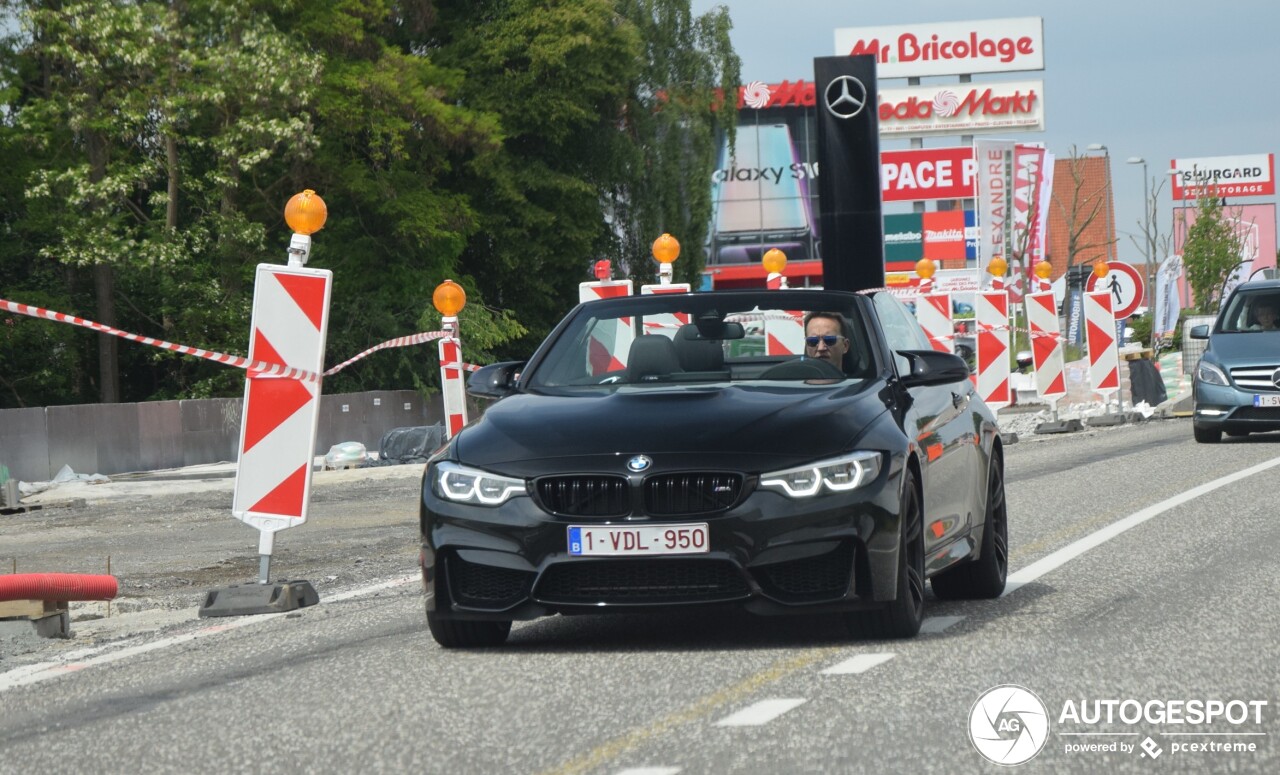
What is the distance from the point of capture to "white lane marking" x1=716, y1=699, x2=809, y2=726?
19.2 ft

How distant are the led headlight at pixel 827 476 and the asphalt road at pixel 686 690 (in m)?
0.58

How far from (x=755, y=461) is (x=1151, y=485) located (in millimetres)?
9611

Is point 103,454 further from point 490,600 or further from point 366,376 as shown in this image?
point 490,600

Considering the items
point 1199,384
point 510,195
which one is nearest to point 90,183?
point 510,195

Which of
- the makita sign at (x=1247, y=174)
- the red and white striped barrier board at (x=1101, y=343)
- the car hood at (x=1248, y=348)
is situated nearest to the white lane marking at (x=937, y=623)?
the car hood at (x=1248, y=348)

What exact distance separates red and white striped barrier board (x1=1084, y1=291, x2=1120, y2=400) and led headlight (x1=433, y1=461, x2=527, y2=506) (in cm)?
2132

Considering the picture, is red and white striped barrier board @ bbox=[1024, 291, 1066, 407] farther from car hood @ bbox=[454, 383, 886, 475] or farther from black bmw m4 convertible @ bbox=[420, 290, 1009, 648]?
car hood @ bbox=[454, 383, 886, 475]

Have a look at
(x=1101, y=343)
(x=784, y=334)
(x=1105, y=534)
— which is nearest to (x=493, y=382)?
(x=784, y=334)

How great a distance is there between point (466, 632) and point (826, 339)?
6.41 feet

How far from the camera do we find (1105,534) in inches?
467

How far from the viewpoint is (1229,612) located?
26.9ft

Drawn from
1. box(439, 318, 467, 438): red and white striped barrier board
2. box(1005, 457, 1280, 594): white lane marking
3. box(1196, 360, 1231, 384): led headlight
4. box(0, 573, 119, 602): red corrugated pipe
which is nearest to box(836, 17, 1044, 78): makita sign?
box(1196, 360, 1231, 384): led headlight

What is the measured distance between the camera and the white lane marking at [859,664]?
6734 millimetres

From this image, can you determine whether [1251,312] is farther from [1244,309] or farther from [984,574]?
[984,574]
